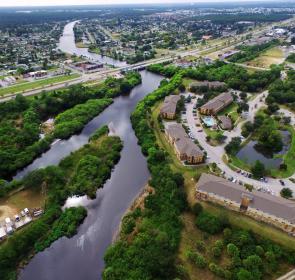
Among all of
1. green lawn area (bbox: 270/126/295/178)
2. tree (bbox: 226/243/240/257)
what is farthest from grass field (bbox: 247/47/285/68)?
tree (bbox: 226/243/240/257)

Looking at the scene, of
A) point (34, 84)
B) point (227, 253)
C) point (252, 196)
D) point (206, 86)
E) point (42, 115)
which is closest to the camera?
point (227, 253)

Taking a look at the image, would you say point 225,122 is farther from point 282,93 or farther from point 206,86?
point 282,93

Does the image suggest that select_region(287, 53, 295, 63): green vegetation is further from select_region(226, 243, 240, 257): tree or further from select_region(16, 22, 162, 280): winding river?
select_region(226, 243, 240, 257): tree

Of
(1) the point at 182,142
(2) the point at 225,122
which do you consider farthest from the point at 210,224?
(2) the point at 225,122

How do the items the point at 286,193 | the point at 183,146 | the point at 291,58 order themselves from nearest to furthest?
the point at 286,193
the point at 183,146
the point at 291,58

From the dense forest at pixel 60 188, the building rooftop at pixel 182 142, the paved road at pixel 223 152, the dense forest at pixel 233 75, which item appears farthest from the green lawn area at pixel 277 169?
the dense forest at pixel 233 75

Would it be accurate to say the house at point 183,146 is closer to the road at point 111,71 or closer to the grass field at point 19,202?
the grass field at point 19,202
